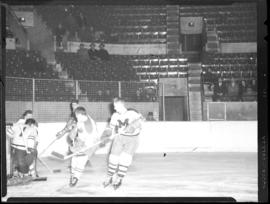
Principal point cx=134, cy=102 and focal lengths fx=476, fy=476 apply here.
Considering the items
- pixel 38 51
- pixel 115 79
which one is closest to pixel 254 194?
pixel 115 79

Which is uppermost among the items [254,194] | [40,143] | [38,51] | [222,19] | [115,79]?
[222,19]

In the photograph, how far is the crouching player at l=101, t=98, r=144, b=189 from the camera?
5.12 m

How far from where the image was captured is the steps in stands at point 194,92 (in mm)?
5484

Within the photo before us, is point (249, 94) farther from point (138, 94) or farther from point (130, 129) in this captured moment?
point (130, 129)

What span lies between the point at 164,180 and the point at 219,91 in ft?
4.19

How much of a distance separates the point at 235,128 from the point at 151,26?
1.57 m

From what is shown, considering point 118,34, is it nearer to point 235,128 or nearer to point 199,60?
point 199,60

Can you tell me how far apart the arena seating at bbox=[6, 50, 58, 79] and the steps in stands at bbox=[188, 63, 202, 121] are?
156 centimetres

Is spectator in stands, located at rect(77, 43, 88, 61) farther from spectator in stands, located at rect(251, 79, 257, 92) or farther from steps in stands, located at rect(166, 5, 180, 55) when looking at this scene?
spectator in stands, located at rect(251, 79, 257, 92)

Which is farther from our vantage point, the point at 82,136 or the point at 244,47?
the point at 82,136

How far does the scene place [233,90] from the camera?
5.48m

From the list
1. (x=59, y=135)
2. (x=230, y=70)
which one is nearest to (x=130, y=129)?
(x=59, y=135)

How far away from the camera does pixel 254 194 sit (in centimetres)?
499

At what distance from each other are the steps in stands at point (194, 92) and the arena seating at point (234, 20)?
1.73ft
